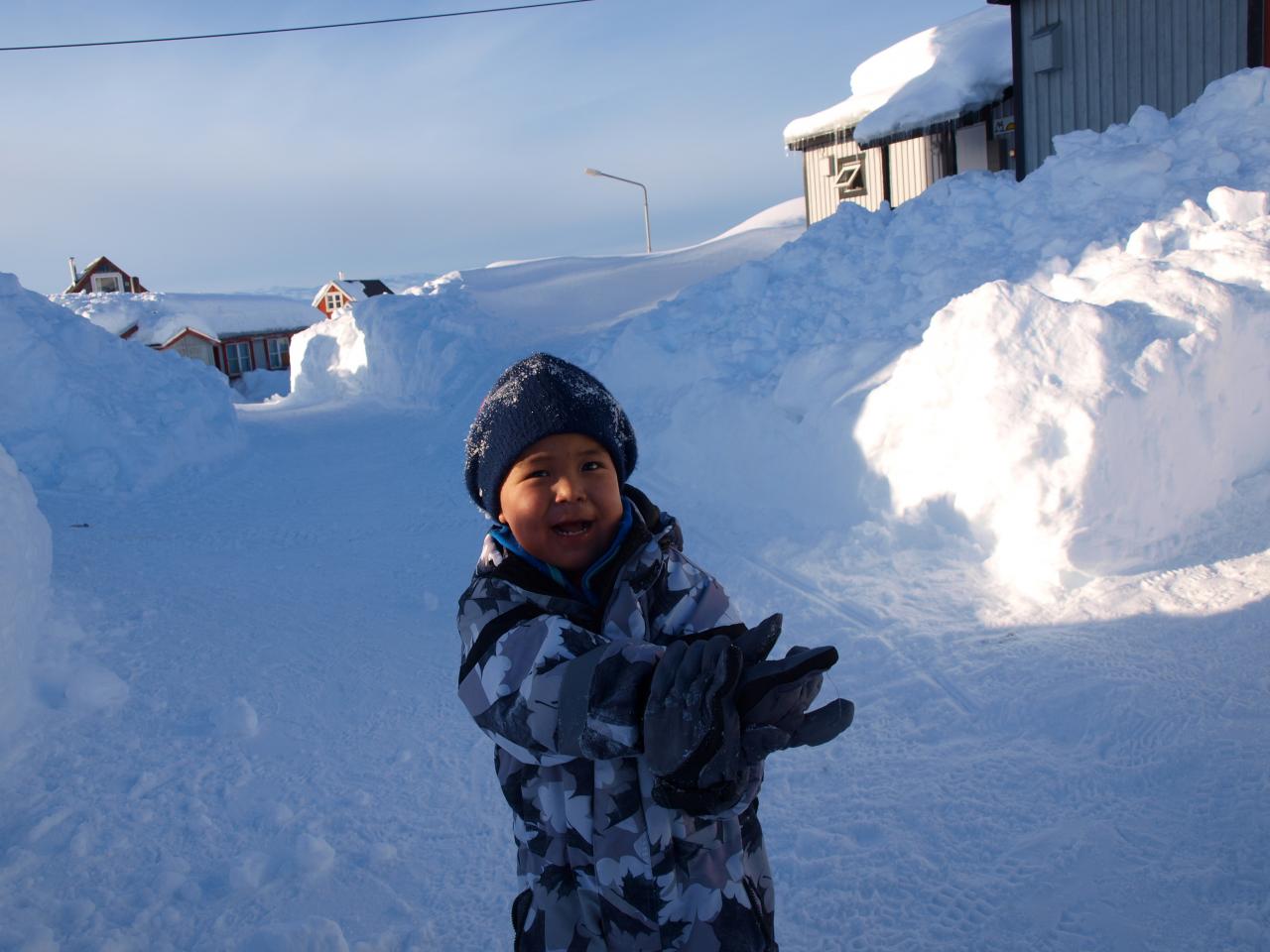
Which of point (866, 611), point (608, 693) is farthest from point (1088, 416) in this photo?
point (608, 693)

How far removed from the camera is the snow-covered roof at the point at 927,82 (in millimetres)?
16156

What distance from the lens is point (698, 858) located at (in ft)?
4.76

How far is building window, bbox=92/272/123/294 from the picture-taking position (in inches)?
1615

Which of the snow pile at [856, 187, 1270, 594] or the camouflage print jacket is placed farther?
the snow pile at [856, 187, 1270, 594]

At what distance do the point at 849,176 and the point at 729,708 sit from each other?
19133mm

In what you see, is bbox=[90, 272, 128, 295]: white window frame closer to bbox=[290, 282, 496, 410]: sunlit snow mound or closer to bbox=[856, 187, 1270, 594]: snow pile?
bbox=[290, 282, 496, 410]: sunlit snow mound

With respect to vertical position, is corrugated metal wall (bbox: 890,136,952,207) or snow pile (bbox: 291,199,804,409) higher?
corrugated metal wall (bbox: 890,136,952,207)

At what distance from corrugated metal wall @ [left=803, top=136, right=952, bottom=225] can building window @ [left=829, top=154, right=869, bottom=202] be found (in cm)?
2

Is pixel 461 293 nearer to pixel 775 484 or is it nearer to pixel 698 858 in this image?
pixel 775 484

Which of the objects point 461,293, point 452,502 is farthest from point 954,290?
point 461,293

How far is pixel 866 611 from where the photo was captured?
14.7 ft

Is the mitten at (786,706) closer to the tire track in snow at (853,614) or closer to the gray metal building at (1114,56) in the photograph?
the tire track in snow at (853,614)

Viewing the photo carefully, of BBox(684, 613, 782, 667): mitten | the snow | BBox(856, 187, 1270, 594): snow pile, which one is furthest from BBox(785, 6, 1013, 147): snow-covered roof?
BBox(684, 613, 782, 667): mitten

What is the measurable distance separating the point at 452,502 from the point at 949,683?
14.7 ft
